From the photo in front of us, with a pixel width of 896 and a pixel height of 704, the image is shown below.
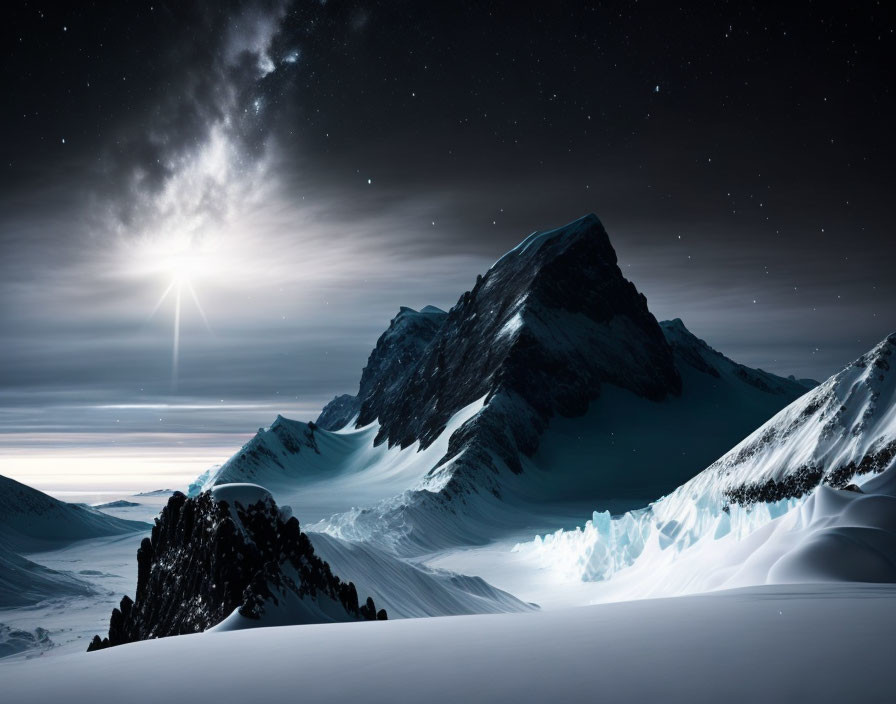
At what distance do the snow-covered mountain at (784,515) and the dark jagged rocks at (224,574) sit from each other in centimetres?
1617

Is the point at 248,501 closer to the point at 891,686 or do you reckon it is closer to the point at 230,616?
the point at 230,616

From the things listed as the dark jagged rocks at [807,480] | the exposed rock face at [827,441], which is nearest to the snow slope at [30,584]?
the dark jagged rocks at [807,480]

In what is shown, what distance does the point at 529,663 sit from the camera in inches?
345

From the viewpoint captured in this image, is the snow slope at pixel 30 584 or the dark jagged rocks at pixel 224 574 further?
the snow slope at pixel 30 584

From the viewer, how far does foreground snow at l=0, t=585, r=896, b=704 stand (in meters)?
7.49

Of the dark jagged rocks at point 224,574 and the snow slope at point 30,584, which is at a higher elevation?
the dark jagged rocks at point 224,574

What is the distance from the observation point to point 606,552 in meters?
78.5

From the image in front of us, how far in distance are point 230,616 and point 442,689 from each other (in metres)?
15.4

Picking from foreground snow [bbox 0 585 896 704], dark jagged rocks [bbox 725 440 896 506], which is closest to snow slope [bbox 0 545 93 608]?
dark jagged rocks [bbox 725 440 896 506]

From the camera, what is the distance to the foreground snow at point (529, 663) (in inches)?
295

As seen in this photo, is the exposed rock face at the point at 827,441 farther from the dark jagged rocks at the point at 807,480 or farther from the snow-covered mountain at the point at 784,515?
the snow-covered mountain at the point at 784,515

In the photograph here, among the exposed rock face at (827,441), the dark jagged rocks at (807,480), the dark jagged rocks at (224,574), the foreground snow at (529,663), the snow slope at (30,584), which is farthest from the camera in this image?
the snow slope at (30,584)

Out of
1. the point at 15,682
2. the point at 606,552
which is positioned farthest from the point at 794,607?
the point at 606,552

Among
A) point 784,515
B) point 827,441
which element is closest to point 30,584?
point 827,441
